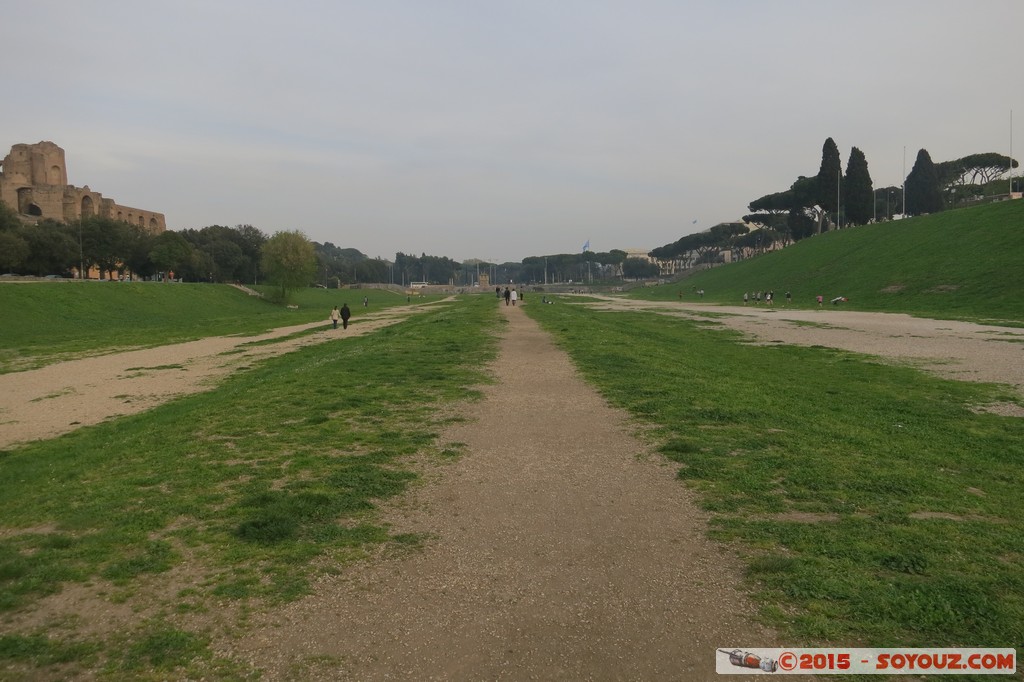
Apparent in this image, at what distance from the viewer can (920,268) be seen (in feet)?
168

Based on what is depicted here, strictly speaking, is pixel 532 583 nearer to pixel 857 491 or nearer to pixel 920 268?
pixel 857 491

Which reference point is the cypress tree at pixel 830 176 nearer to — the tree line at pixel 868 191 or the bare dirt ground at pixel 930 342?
the tree line at pixel 868 191

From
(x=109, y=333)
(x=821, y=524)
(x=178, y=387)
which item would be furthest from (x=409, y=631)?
(x=109, y=333)

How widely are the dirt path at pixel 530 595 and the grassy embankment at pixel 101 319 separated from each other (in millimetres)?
23568

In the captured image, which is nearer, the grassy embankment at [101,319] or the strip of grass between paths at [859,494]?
the strip of grass between paths at [859,494]

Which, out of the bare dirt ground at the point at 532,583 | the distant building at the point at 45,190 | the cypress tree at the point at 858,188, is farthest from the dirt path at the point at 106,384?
the distant building at the point at 45,190

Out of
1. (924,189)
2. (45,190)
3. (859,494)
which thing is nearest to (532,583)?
(859,494)

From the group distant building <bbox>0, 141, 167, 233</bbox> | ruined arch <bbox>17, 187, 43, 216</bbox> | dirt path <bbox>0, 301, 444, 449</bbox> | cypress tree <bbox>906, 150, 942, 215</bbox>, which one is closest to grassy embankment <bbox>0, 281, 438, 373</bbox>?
dirt path <bbox>0, 301, 444, 449</bbox>

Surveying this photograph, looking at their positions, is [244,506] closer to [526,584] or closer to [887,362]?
[526,584]

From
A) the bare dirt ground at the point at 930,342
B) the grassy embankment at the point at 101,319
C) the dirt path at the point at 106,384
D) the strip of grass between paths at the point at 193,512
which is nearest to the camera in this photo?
the strip of grass between paths at the point at 193,512

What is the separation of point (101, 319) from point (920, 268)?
6642 cm

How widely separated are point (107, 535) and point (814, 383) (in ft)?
44.4

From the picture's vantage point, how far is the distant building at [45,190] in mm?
109213

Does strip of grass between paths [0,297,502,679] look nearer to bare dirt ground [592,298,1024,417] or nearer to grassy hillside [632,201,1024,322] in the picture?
bare dirt ground [592,298,1024,417]
